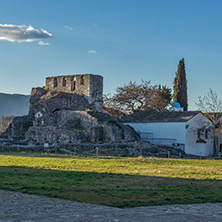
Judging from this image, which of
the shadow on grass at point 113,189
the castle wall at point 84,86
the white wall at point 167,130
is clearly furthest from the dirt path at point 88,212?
the castle wall at point 84,86

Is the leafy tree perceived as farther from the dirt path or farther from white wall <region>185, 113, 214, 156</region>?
the dirt path

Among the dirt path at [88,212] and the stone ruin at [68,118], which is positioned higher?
the stone ruin at [68,118]

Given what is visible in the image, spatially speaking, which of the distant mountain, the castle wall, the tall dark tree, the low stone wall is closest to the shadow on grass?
the low stone wall

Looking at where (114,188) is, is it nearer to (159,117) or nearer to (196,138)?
(159,117)

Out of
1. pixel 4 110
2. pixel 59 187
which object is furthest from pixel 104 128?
pixel 4 110

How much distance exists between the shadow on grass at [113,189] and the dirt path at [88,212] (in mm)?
546

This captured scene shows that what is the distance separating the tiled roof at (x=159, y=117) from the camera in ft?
152

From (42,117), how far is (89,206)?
3891cm

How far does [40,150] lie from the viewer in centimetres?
3222

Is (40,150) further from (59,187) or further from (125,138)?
(59,187)

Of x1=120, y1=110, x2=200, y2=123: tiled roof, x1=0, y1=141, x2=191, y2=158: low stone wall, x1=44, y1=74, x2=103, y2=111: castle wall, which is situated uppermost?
x1=44, y1=74, x2=103, y2=111: castle wall

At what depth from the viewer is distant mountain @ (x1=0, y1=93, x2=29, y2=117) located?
520ft

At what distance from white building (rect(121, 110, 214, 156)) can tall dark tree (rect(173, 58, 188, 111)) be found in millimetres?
13290

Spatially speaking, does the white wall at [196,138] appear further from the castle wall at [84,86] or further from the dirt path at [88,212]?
the dirt path at [88,212]
